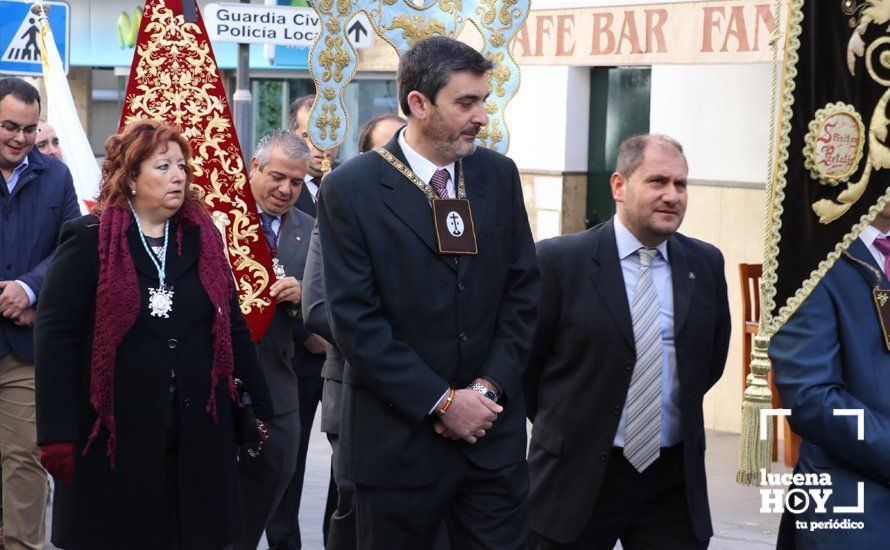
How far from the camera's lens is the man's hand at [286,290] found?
6902 millimetres

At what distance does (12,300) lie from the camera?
700 cm

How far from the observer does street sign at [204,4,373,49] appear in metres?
10.1

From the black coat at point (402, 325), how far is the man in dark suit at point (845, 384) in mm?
938

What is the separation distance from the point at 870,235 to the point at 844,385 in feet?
1.43

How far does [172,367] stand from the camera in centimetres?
541

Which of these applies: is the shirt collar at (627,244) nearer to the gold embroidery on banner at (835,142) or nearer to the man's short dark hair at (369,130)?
the gold embroidery on banner at (835,142)

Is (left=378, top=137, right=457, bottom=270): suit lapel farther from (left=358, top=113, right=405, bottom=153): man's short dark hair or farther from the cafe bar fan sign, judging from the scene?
the cafe bar fan sign

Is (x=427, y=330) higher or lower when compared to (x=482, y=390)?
higher

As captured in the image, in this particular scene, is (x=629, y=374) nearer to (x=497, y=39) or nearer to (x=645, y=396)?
(x=645, y=396)

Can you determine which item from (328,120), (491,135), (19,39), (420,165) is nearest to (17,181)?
(328,120)

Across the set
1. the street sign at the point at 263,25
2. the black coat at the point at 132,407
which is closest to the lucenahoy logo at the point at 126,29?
the street sign at the point at 263,25

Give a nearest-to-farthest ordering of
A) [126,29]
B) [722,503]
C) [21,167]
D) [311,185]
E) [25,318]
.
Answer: [25,318] < [21,167] < [311,185] < [722,503] < [126,29]

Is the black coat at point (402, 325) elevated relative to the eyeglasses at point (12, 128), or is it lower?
lower

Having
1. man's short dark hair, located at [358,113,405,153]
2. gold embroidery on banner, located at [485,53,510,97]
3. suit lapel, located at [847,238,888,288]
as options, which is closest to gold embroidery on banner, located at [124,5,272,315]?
man's short dark hair, located at [358,113,405,153]
